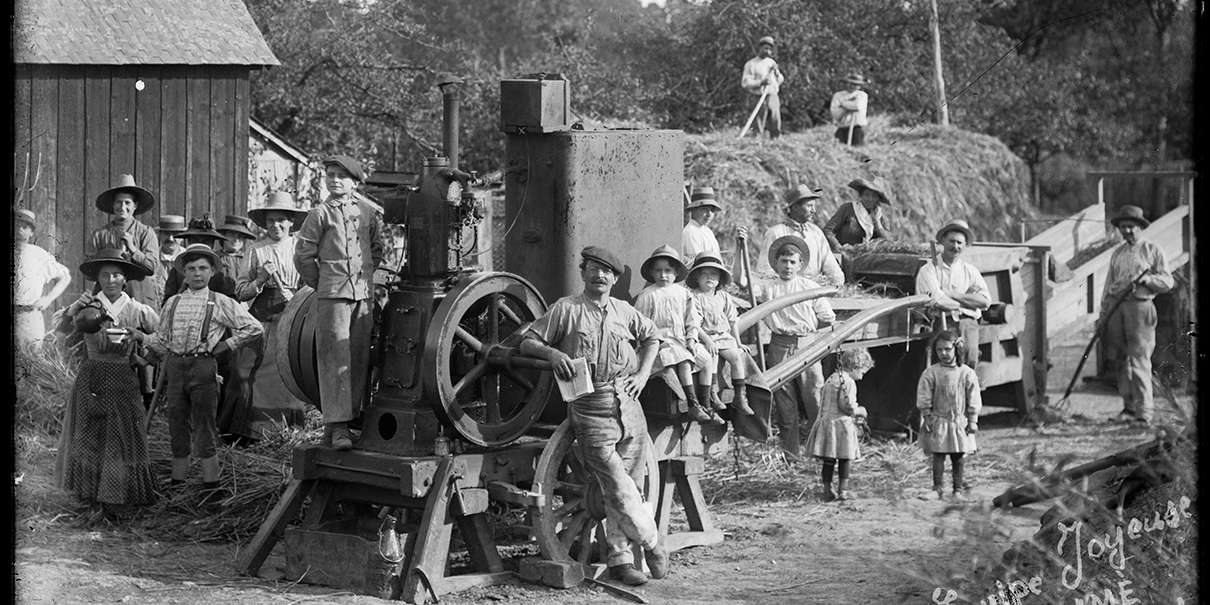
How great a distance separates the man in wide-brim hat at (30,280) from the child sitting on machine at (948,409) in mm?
5713

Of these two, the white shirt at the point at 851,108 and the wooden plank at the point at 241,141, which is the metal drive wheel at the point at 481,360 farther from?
the white shirt at the point at 851,108

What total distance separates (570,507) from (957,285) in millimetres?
4710

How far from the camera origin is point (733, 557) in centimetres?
950

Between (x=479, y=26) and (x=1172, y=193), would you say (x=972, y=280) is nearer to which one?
(x=1172, y=193)

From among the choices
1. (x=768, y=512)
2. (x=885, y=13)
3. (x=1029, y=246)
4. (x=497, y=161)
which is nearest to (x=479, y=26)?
(x=885, y=13)

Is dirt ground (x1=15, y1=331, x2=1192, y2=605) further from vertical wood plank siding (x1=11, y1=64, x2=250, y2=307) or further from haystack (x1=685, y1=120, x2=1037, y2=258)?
haystack (x1=685, y1=120, x2=1037, y2=258)

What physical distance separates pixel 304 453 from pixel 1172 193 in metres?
15.8

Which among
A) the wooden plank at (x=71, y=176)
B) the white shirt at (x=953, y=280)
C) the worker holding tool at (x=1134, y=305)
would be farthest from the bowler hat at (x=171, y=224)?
the worker holding tool at (x=1134, y=305)

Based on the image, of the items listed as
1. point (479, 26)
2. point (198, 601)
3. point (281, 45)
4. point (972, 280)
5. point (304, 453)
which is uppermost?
point (479, 26)

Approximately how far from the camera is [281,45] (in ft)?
64.4

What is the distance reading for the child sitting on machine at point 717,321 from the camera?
9.69 m

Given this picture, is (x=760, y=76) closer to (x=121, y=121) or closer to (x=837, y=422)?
(x=121, y=121)

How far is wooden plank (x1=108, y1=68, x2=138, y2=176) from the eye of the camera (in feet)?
47.9

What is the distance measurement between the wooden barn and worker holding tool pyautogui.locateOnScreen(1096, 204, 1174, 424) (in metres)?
7.40
